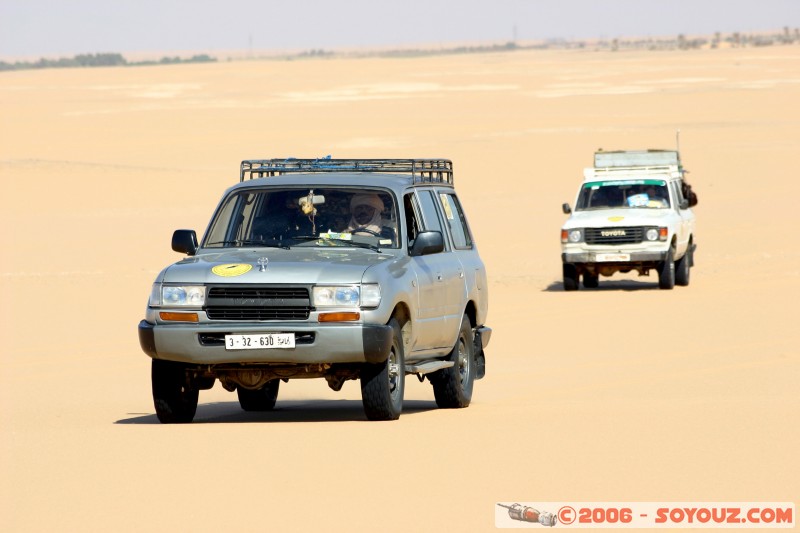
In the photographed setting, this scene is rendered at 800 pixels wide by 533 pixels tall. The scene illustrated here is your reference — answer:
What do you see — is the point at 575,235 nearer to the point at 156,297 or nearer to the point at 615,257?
the point at 615,257

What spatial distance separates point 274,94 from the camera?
3494 inches

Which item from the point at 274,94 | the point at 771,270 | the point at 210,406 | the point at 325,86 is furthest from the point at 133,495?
the point at 325,86

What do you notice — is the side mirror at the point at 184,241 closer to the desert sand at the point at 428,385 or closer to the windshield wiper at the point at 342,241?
the windshield wiper at the point at 342,241

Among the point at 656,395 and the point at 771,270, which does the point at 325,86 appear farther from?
the point at 656,395

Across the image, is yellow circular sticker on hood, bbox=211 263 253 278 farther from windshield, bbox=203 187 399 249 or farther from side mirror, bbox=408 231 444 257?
side mirror, bbox=408 231 444 257

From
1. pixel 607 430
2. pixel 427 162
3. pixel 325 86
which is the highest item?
pixel 427 162

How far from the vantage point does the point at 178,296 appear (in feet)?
35.9

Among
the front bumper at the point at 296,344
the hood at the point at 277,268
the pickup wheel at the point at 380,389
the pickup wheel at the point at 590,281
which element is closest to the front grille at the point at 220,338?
the front bumper at the point at 296,344

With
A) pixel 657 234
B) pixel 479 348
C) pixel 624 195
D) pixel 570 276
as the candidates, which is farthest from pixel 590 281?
pixel 479 348

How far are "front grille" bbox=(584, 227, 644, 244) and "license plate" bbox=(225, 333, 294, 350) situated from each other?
14.8 m

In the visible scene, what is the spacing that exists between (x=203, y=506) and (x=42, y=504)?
2.75ft

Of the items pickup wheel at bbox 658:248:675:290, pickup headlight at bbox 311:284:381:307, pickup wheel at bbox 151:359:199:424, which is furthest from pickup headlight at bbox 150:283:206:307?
pickup wheel at bbox 658:248:675:290

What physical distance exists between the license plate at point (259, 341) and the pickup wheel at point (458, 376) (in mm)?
2200

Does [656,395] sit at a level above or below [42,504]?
below
